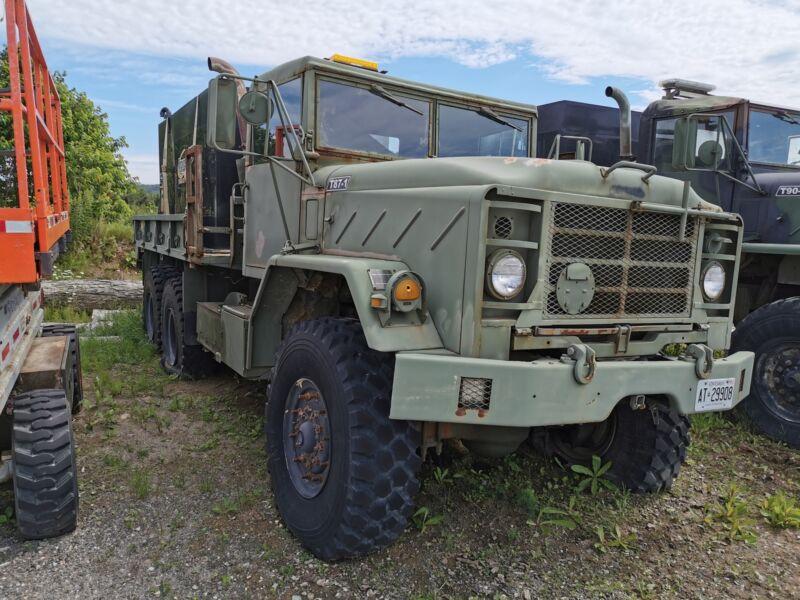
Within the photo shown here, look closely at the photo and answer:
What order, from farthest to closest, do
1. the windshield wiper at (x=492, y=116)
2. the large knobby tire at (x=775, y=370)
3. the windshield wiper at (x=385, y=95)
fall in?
the large knobby tire at (x=775, y=370) → the windshield wiper at (x=492, y=116) → the windshield wiper at (x=385, y=95)

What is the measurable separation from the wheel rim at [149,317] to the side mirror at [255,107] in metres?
4.15

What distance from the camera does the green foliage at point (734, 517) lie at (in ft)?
10.8

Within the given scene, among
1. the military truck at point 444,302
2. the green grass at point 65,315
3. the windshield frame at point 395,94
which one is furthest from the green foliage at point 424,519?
the green grass at point 65,315

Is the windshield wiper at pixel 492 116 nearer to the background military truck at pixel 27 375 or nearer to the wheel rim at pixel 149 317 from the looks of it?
the background military truck at pixel 27 375

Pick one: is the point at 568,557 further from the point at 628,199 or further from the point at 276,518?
the point at 628,199

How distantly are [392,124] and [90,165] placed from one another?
1351 centimetres

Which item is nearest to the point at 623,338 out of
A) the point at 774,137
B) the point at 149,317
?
the point at 774,137

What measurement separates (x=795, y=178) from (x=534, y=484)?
146 inches

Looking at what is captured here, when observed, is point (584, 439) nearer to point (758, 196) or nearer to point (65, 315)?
point (758, 196)

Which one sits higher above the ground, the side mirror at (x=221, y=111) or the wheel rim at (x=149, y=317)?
the side mirror at (x=221, y=111)

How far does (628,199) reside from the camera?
2938 millimetres

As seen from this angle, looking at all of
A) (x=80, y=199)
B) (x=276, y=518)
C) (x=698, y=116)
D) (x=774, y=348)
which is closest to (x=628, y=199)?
(x=276, y=518)

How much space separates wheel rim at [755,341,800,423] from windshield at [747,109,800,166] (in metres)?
1.91

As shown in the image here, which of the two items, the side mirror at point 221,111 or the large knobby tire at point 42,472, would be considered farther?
the side mirror at point 221,111
